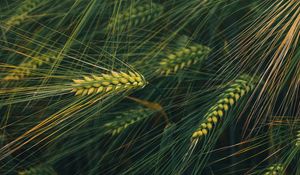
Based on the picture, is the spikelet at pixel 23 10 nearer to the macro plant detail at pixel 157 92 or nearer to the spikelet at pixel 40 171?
the macro plant detail at pixel 157 92

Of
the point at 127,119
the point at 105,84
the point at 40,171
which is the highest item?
the point at 105,84

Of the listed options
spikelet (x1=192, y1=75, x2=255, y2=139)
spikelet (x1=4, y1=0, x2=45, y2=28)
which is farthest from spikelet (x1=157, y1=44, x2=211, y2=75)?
spikelet (x1=4, y1=0, x2=45, y2=28)

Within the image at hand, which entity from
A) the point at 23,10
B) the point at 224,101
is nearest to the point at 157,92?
the point at 224,101

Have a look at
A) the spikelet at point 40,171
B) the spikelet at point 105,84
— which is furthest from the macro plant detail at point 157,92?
the spikelet at point 105,84

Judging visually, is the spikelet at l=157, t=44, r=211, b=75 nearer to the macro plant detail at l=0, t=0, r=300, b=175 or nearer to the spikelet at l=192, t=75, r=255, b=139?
the macro plant detail at l=0, t=0, r=300, b=175

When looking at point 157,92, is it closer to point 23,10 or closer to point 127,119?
point 127,119

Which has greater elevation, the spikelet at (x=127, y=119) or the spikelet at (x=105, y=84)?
the spikelet at (x=105, y=84)

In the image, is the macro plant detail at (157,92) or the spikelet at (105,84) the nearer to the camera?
the spikelet at (105,84)
